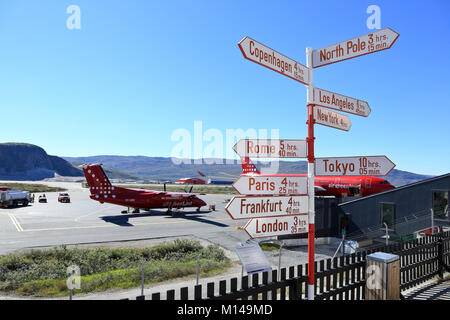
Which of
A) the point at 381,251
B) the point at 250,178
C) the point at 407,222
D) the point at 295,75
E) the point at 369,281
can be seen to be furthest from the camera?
the point at 407,222

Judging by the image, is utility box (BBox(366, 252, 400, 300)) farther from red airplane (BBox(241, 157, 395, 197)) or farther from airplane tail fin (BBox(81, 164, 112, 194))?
airplane tail fin (BBox(81, 164, 112, 194))

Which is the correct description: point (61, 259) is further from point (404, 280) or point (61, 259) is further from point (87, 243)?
point (404, 280)

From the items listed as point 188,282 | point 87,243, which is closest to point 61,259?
point 87,243

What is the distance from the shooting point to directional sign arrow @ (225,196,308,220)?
4488mm

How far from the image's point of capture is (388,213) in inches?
876

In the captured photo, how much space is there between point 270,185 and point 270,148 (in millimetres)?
638

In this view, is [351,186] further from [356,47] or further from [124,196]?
[356,47]

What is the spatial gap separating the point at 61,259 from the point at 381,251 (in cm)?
1449

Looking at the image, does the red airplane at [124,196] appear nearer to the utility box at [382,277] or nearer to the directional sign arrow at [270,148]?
the utility box at [382,277]

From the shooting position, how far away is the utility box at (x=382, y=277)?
21.2 ft

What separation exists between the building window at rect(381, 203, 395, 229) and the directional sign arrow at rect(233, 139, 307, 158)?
67.7ft

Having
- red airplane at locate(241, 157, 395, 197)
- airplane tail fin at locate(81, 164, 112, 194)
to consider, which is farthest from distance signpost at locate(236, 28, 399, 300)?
airplane tail fin at locate(81, 164, 112, 194)
